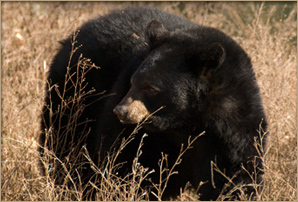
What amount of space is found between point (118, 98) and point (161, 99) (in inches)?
27.4

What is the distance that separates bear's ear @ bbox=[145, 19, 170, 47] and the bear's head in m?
0.21

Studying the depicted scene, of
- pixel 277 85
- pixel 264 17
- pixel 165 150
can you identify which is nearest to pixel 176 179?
pixel 165 150

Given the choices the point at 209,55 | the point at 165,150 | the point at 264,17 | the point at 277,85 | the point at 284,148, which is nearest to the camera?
the point at 209,55

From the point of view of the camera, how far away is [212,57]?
14.7 ft

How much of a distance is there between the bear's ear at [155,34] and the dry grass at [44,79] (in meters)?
1.21

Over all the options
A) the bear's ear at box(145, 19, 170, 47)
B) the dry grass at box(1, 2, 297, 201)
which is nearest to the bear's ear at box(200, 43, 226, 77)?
the bear's ear at box(145, 19, 170, 47)

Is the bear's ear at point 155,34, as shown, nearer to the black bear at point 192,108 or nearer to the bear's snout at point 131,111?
the black bear at point 192,108

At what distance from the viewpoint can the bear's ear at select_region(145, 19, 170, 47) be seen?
16.1ft

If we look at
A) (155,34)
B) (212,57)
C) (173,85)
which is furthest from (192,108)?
(155,34)

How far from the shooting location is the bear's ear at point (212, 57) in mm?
4438

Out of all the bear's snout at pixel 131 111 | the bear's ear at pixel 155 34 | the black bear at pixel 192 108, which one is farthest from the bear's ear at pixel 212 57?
the bear's snout at pixel 131 111

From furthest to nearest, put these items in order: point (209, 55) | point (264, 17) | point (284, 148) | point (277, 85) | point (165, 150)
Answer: point (264, 17), point (277, 85), point (284, 148), point (165, 150), point (209, 55)

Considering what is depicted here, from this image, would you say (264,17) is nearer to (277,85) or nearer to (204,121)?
(277,85)

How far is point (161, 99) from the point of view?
4566 mm
